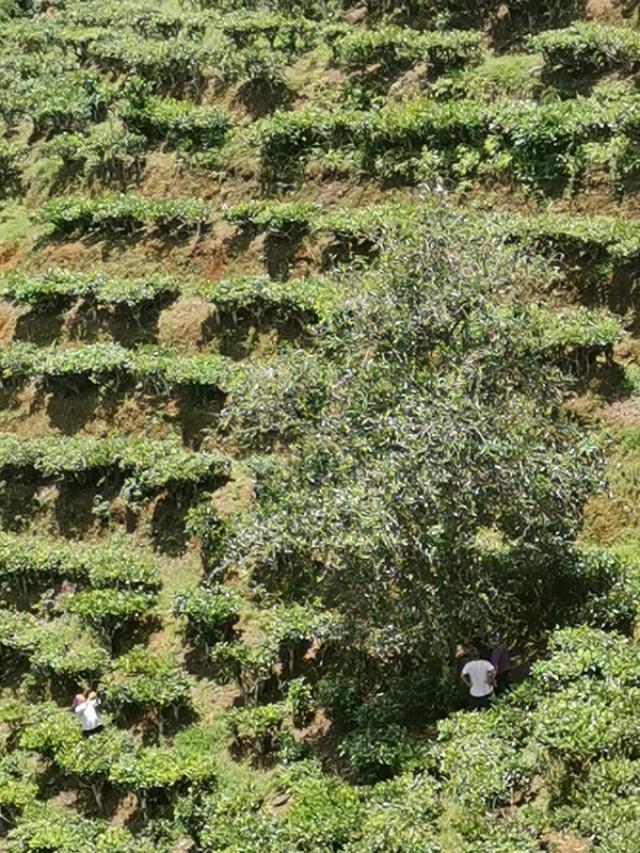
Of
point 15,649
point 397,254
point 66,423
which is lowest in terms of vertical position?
point 15,649

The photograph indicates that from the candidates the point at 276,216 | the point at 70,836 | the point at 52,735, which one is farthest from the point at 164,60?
the point at 70,836

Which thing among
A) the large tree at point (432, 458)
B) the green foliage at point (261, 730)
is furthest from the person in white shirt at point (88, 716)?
the large tree at point (432, 458)

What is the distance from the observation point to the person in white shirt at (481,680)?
18.8m

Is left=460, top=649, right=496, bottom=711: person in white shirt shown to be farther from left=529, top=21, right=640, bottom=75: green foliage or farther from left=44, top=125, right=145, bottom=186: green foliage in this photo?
left=44, top=125, right=145, bottom=186: green foliage

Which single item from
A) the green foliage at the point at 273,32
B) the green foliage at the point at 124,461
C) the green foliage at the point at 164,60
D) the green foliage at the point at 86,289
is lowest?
the green foliage at the point at 124,461

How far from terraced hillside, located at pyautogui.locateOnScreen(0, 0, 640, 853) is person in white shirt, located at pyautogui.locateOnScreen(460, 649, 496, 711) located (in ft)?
1.60

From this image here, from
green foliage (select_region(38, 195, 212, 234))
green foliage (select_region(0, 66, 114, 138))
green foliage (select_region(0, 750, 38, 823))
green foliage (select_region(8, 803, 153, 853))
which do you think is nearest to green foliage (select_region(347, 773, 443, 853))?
green foliage (select_region(8, 803, 153, 853))

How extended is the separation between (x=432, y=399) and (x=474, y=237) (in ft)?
10.4

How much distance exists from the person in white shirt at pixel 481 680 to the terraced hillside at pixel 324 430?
19.2 inches

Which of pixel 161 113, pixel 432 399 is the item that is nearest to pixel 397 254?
pixel 432 399

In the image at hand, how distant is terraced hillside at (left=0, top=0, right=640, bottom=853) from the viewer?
56.5ft

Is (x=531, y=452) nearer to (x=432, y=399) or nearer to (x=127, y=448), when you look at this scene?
(x=432, y=399)

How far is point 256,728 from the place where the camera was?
788 inches

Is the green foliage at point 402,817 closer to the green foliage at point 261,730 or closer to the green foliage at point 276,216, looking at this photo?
the green foliage at point 261,730
